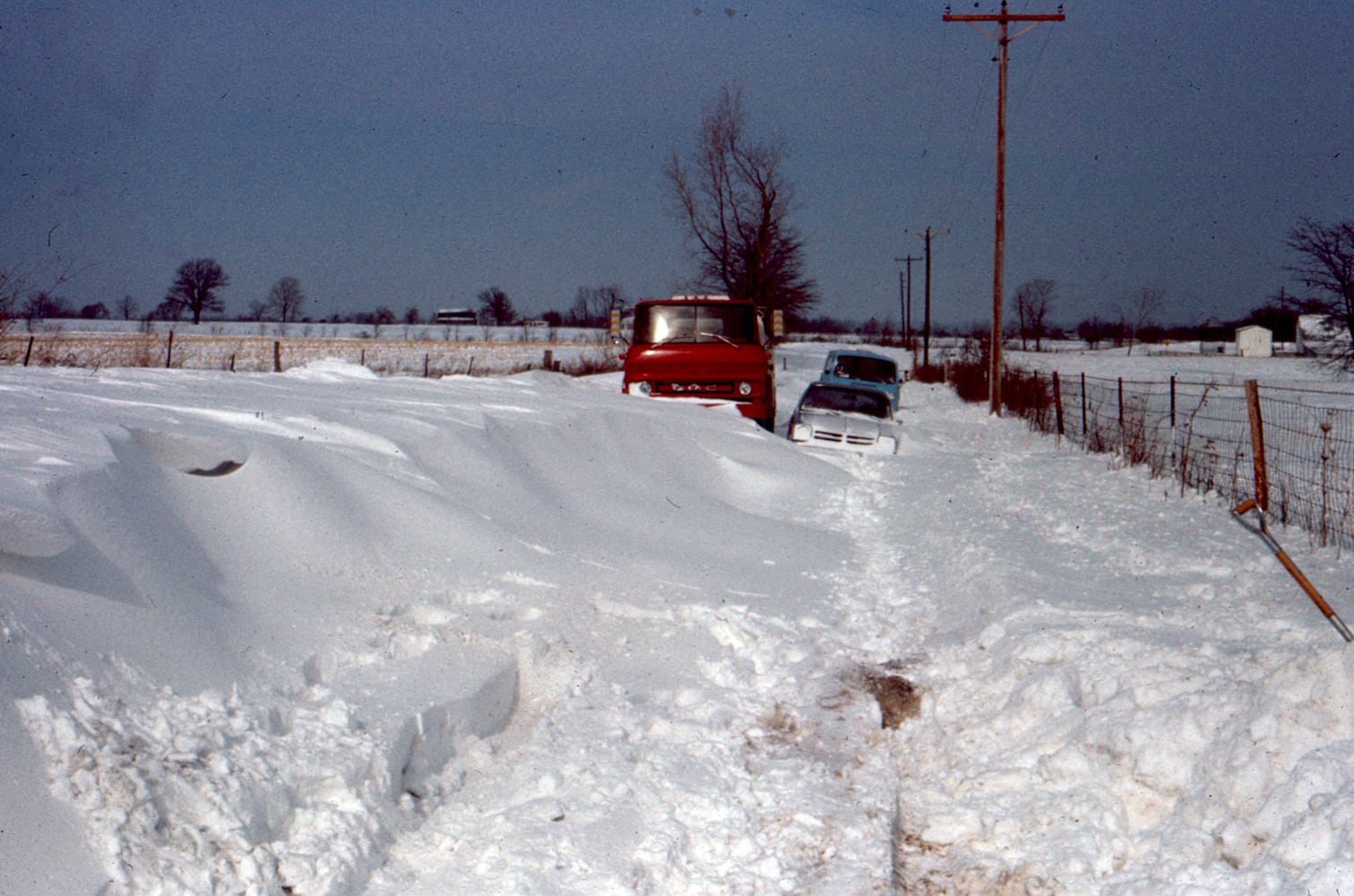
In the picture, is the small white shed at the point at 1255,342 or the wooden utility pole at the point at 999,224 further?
the small white shed at the point at 1255,342

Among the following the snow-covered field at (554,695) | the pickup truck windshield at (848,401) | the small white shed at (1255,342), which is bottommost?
the snow-covered field at (554,695)

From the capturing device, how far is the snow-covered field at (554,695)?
307cm

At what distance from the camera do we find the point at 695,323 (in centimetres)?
1478

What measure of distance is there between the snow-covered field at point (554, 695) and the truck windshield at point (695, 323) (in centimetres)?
735

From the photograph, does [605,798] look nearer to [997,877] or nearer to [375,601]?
[997,877]

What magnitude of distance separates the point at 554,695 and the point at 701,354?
1016cm

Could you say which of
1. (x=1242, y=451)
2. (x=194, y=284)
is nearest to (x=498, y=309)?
(x=194, y=284)

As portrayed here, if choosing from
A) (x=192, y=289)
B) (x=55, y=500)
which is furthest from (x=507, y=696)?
(x=192, y=289)

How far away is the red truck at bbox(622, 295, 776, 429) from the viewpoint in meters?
14.4

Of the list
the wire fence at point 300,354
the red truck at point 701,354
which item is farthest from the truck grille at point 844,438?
the wire fence at point 300,354

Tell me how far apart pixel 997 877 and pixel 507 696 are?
215cm

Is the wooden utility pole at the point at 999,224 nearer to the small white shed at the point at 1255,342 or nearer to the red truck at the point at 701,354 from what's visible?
the red truck at the point at 701,354

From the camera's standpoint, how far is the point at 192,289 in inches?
2724

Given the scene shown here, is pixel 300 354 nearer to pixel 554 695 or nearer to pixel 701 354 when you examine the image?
pixel 701 354
